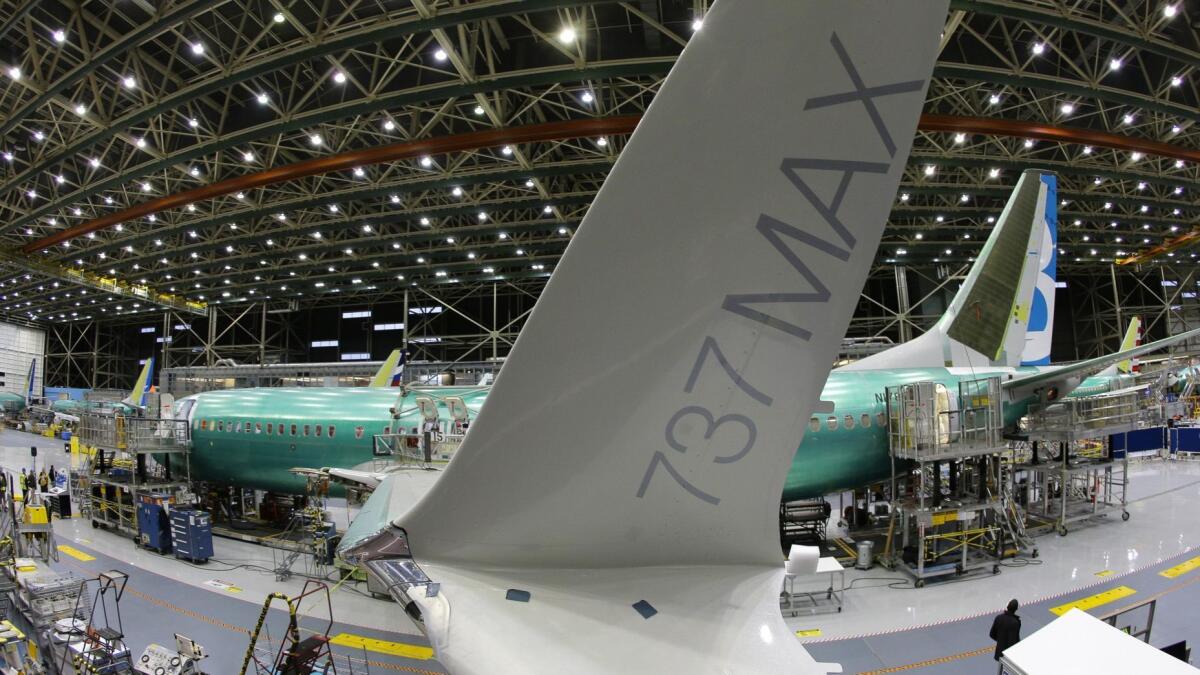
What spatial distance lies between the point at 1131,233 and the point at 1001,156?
17.0 metres

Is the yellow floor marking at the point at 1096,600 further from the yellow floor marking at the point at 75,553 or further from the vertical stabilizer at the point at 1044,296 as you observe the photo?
the yellow floor marking at the point at 75,553

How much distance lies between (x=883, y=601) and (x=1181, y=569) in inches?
264

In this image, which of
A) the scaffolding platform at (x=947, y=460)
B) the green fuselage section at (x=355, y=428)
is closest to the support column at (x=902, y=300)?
the green fuselage section at (x=355, y=428)

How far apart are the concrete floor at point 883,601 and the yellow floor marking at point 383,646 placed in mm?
125

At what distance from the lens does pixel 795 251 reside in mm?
1896

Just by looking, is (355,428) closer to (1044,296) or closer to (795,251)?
(795,251)

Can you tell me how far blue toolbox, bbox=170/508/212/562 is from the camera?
41.9ft

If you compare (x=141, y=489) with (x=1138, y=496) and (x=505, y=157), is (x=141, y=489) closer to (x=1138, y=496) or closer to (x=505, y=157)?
(x=505, y=157)

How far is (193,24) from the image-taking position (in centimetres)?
1304

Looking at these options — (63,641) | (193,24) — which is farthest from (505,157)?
(63,641)

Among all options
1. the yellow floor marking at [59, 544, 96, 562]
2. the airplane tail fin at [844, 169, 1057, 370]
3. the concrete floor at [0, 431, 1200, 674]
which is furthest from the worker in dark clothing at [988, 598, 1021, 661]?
the yellow floor marking at [59, 544, 96, 562]

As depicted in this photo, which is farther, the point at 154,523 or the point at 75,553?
the point at 154,523

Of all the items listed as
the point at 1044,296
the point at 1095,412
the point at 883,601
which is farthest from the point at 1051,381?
the point at 883,601

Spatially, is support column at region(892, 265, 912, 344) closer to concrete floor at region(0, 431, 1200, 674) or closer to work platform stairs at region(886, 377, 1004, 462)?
concrete floor at region(0, 431, 1200, 674)
